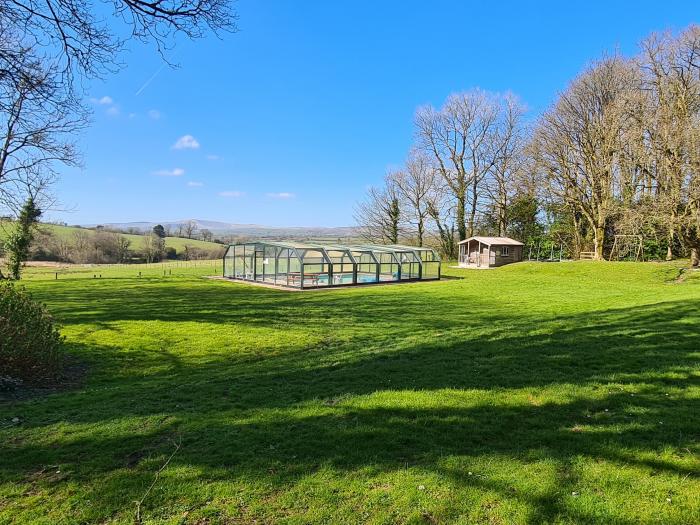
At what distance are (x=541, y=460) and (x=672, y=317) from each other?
27.0 feet

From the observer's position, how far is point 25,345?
6.34 meters

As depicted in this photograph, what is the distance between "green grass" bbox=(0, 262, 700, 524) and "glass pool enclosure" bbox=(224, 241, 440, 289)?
49.9ft

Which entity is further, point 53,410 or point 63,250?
point 63,250

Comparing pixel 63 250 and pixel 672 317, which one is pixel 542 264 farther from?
pixel 63 250

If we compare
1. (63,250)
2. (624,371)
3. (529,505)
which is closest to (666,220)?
(624,371)

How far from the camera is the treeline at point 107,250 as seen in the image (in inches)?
2004

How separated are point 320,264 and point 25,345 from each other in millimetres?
18594

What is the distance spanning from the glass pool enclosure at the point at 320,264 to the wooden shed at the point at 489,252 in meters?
6.80

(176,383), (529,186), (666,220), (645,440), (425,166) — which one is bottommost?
(176,383)

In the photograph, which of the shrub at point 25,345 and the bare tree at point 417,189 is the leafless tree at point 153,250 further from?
the shrub at point 25,345

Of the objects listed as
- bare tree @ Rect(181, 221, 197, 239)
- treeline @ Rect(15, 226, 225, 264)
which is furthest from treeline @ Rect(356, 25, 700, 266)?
bare tree @ Rect(181, 221, 197, 239)

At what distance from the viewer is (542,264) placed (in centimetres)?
2894

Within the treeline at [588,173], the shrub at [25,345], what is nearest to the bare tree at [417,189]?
the treeline at [588,173]

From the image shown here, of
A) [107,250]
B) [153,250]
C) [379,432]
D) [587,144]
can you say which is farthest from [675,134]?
[107,250]
